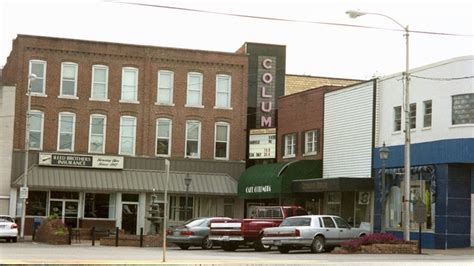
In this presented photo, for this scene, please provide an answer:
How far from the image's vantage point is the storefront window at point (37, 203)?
49500 millimetres

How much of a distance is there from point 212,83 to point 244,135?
→ 13.3 ft

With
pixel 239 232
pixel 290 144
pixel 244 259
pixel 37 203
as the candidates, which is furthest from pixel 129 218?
pixel 244 259

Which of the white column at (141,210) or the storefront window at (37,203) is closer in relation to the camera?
the storefront window at (37,203)

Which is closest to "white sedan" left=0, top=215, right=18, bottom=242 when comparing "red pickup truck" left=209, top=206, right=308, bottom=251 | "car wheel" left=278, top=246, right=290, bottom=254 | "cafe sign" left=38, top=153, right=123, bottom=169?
"cafe sign" left=38, top=153, right=123, bottom=169

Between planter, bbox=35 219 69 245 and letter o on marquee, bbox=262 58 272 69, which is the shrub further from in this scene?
letter o on marquee, bbox=262 58 272 69

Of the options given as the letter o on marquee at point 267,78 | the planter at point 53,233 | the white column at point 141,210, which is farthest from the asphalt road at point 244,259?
the letter o on marquee at point 267,78

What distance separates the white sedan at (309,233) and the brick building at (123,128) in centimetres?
2008

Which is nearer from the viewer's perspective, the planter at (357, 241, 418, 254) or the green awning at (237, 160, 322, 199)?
the planter at (357, 241, 418, 254)

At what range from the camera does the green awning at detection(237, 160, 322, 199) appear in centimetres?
4491

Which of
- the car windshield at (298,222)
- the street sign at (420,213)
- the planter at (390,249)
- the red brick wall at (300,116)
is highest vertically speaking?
the red brick wall at (300,116)

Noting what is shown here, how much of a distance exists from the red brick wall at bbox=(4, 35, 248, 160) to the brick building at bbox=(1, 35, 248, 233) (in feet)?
0.21

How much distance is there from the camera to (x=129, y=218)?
51.1 metres

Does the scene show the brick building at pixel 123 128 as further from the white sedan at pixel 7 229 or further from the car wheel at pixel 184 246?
the car wheel at pixel 184 246

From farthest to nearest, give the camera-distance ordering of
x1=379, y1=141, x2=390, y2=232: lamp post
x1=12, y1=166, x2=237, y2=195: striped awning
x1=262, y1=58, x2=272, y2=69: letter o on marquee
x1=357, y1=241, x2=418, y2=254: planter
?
x1=262, y1=58, x2=272, y2=69: letter o on marquee → x1=12, y1=166, x2=237, y2=195: striped awning → x1=379, y1=141, x2=390, y2=232: lamp post → x1=357, y1=241, x2=418, y2=254: planter
